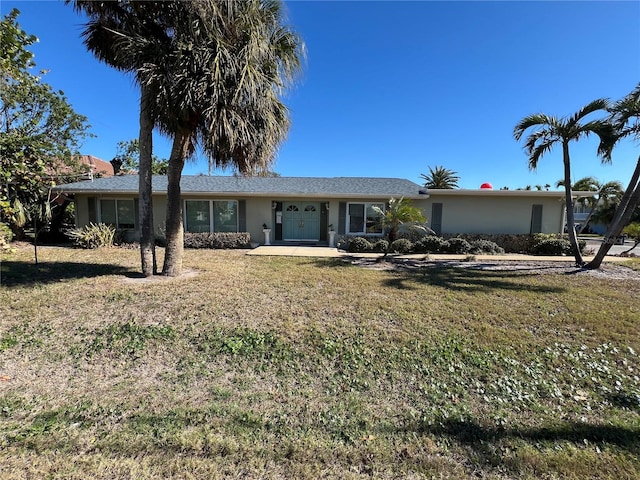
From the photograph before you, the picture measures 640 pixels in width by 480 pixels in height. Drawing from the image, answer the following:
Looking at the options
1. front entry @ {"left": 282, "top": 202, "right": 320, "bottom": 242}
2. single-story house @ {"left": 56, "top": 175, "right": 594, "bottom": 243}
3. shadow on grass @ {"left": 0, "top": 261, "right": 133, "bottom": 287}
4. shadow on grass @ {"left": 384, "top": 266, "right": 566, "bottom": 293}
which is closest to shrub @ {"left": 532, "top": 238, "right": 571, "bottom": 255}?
single-story house @ {"left": 56, "top": 175, "right": 594, "bottom": 243}

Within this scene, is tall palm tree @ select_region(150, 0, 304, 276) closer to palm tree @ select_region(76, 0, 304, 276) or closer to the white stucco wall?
palm tree @ select_region(76, 0, 304, 276)

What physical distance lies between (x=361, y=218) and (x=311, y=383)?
10883mm

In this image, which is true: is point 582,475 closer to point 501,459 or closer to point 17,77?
point 501,459

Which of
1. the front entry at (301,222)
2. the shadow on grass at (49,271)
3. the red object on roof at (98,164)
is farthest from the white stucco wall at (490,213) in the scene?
the red object on roof at (98,164)

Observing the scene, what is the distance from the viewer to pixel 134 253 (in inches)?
416

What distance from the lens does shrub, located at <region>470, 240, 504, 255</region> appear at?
12.5 meters

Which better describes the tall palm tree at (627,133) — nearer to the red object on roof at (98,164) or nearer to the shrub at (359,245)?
the shrub at (359,245)

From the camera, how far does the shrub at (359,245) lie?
39.1ft

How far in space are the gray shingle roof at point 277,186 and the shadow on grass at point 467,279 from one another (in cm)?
510

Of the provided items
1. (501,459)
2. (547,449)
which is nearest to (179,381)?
(501,459)

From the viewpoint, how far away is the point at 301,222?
14367 mm

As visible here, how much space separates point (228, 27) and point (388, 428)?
7006 mm

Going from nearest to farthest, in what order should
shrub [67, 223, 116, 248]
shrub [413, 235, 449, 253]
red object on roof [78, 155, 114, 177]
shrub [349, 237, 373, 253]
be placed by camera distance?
shrub [67, 223, 116, 248], shrub [349, 237, 373, 253], shrub [413, 235, 449, 253], red object on roof [78, 155, 114, 177]

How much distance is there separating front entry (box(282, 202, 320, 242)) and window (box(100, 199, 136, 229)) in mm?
6961
